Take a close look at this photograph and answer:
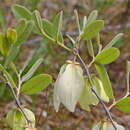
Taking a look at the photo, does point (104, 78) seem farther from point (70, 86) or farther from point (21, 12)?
point (21, 12)

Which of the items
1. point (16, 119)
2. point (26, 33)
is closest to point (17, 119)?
point (16, 119)

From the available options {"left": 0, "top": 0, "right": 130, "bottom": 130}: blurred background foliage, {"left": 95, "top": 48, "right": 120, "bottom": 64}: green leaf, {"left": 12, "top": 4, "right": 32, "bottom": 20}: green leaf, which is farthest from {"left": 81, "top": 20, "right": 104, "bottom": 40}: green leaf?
{"left": 0, "top": 0, "right": 130, "bottom": 130}: blurred background foliage

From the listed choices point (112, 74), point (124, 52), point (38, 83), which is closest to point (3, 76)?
point (38, 83)

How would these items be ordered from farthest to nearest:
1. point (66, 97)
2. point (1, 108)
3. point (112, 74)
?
1. point (112, 74)
2. point (1, 108)
3. point (66, 97)

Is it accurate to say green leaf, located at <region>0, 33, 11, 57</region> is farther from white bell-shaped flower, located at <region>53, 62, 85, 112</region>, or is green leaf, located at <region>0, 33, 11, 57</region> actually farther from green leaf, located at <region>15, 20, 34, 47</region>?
white bell-shaped flower, located at <region>53, 62, 85, 112</region>

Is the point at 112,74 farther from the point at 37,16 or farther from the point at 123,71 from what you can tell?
the point at 37,16

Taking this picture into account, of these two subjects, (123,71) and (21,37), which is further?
(123,71)

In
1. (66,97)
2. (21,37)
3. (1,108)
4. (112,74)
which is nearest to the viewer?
(66,97)

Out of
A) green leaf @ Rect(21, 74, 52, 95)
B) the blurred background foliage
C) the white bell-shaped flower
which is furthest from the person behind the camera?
the blurred background foliage
